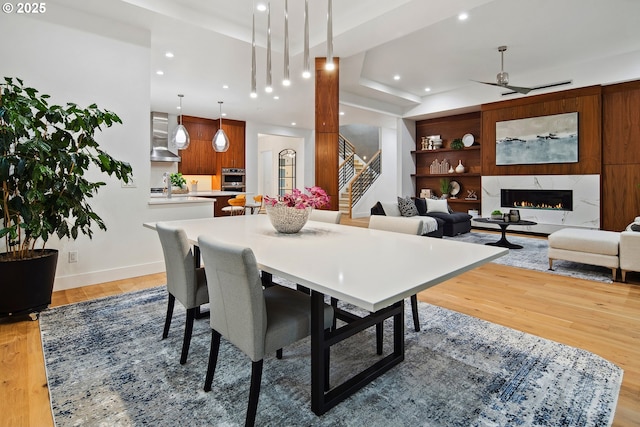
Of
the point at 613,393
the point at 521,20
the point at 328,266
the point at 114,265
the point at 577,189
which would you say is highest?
the point at 521,20

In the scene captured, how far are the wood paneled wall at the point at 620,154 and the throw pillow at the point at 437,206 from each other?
259 centimetres

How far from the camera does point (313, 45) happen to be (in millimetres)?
4316

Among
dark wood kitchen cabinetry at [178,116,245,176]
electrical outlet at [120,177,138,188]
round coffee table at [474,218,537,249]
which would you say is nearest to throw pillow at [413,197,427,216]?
round coffee table at [474,218,537,249]

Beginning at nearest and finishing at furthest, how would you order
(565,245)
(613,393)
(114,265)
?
(613,393)
(114,265)
(565,245)

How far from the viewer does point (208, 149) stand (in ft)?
29.2

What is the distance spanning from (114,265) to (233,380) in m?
2.55

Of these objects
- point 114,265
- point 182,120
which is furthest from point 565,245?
point 182,120

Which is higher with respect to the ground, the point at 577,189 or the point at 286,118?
the point at 286,118

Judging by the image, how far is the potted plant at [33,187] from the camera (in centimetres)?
241

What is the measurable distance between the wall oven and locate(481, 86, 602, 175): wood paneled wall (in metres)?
5.83

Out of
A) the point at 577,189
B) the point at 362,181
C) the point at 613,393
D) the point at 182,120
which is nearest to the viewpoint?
the point at 613,393

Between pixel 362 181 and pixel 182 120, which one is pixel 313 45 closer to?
pixel 182 120

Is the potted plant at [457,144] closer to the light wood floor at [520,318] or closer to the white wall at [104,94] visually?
the light wood floor at [520,318]

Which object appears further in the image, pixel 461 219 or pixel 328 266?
pixel 461 219
